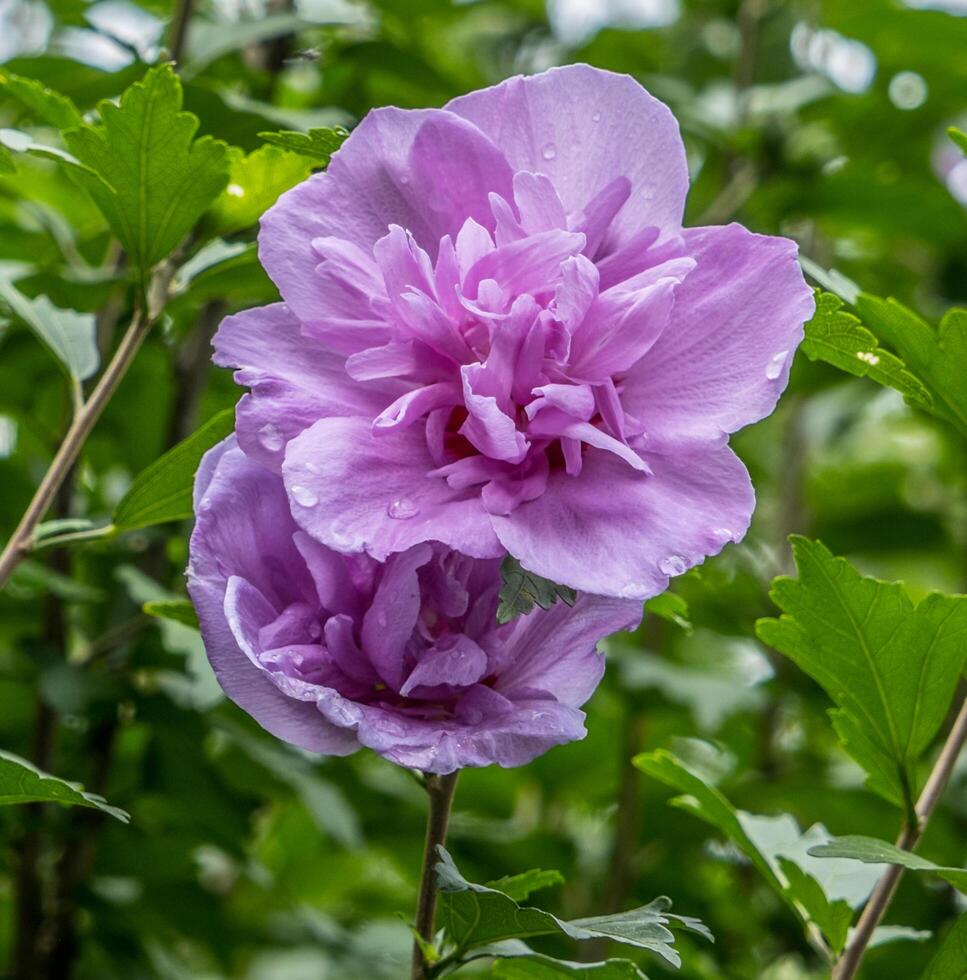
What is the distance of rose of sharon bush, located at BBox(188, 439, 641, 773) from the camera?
558 millimetres

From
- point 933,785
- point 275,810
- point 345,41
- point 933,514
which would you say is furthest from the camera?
point 933,514

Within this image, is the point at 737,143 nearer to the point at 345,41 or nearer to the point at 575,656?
the point at 345,41

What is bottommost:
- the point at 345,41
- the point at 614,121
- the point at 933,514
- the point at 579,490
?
the point at 933,514

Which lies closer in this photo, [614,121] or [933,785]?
[614,121]

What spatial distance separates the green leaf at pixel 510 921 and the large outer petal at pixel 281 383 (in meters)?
0.20

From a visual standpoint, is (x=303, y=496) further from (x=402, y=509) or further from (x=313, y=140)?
(x=313, y=140)

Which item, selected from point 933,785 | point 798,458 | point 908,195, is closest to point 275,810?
point 798,458

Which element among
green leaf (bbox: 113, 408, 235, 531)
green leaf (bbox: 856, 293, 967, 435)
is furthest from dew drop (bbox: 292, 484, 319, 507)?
green leaf (bbox: 856, 293, 967, 435)

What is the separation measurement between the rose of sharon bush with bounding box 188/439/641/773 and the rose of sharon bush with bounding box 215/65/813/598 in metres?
0.04

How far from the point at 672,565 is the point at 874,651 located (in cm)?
24

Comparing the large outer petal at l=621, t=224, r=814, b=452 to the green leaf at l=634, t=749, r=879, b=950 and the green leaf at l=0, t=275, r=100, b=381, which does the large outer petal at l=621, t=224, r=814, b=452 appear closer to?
the green leaf at l=634, t=749, r=879, b=950

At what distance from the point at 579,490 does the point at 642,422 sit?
4cm

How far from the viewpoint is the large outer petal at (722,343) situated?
0.57 metres

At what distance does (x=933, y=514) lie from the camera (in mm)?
2088
